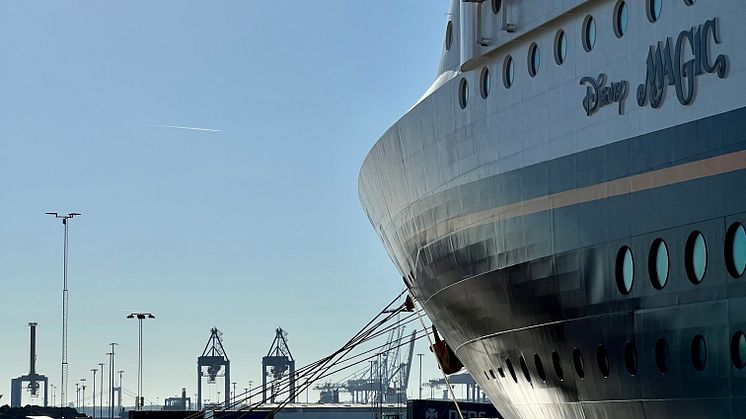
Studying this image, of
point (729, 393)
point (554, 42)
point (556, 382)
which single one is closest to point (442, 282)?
point (556, 382)

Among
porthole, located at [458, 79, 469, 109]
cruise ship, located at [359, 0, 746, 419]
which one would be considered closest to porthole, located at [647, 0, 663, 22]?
cruise ship, located at [359, 0, 746, 419]

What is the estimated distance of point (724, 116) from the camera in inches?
651

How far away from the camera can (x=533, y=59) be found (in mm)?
21500

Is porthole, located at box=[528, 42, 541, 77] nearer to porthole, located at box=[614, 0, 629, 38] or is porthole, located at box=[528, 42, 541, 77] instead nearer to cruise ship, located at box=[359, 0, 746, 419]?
cruise ship, located at box=[359, 0, 746, 419]

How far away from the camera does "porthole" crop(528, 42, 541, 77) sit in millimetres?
21281

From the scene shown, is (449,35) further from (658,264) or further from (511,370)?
(658,264)

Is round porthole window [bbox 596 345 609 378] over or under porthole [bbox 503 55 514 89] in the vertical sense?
under

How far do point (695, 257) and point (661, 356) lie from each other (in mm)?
1519

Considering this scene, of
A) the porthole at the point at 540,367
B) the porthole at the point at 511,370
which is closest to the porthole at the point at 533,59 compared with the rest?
the porthole at the point at 540,367

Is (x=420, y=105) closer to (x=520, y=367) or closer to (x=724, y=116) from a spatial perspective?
(x=520, y=367)

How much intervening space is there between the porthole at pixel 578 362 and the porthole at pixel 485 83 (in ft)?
15.4

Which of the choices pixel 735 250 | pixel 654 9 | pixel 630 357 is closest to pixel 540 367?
pixel 630 357

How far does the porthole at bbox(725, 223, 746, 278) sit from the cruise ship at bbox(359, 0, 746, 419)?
24 mm

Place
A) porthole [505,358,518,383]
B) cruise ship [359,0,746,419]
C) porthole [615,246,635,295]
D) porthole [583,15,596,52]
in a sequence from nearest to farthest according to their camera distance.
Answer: cruise ship [359,0,746,419]
porthole [615,246,635,295]
porthole [583,15,596,52]
porthole [505,358,518,383]
